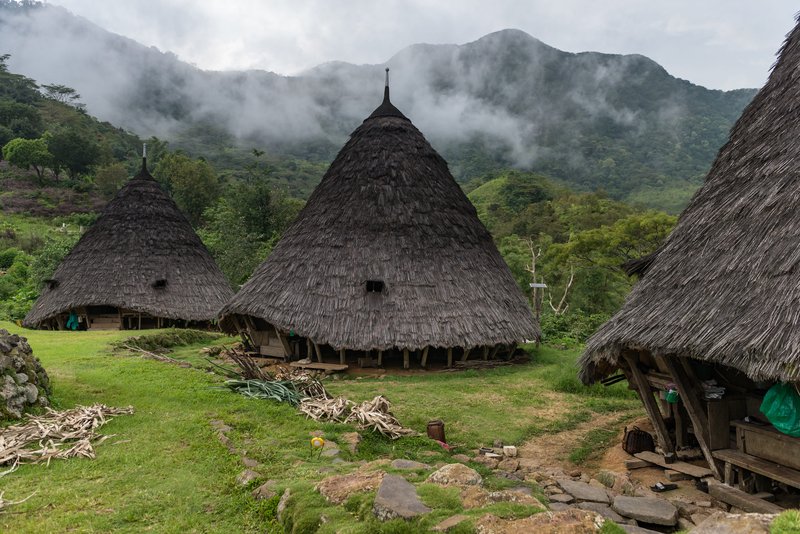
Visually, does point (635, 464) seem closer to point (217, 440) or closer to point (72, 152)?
point (217, 440)

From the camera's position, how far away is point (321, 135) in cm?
9038

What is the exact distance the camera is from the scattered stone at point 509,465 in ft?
24.5

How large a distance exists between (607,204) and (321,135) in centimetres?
6335

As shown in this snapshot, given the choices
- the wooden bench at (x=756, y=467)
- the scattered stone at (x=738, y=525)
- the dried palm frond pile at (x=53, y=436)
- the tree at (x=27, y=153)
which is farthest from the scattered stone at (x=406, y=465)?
the tree at (x=27, y=153)

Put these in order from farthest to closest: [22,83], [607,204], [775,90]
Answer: [22,83], [607,204], [775,90]

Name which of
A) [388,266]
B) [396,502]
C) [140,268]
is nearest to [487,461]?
[396,502]

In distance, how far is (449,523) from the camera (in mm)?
3670

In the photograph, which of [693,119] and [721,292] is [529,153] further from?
[721,292]

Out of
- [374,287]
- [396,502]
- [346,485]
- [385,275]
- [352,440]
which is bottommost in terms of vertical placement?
[352,440]

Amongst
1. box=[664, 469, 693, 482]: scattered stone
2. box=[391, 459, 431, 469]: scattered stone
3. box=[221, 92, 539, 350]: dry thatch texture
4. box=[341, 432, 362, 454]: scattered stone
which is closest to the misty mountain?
box=[221, 92, 539, 350]: dry thatch texture

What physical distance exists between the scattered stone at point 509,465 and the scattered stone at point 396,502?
3.51m

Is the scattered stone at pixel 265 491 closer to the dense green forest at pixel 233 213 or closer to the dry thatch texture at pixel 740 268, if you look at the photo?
the dry thatch texture at pixel 740 268

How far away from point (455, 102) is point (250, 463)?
84718 millimetres

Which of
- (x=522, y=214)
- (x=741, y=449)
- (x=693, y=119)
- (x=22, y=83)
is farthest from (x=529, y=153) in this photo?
(x=741, y=449)
